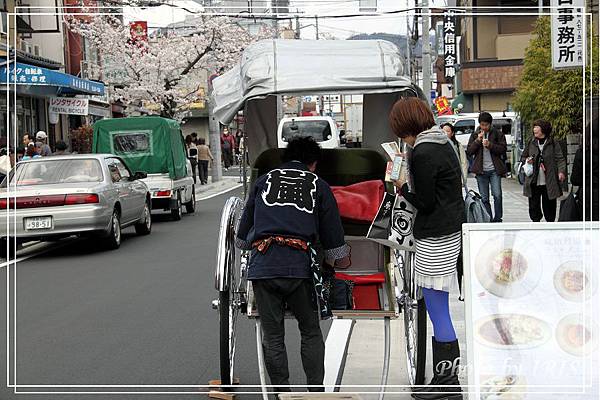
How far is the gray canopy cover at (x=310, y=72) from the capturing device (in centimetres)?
612

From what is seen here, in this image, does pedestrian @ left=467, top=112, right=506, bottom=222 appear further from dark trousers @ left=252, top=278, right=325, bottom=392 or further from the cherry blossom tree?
the cherry blossom tree

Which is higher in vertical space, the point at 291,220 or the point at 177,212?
the point at 291,220

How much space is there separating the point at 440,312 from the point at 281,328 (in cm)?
101

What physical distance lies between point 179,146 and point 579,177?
13.9 m

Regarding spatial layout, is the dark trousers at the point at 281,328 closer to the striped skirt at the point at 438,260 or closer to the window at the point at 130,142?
the striped skirt at the point at 438,260

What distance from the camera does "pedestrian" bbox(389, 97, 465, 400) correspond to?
5.48 meters

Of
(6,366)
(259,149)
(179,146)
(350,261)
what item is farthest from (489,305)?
(179,146)

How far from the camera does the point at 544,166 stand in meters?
12.2

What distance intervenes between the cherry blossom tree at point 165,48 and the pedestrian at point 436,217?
30.5 metres

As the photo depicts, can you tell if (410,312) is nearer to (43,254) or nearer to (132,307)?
(132,307)

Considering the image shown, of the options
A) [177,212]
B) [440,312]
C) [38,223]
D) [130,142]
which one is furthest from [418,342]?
[130,142]

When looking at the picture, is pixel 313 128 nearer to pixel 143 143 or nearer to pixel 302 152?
pixel 143 143

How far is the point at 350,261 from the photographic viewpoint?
6254 millimetres

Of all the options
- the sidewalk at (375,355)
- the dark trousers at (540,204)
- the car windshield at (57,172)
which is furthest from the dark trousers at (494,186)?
the car windshield at (57,172)
